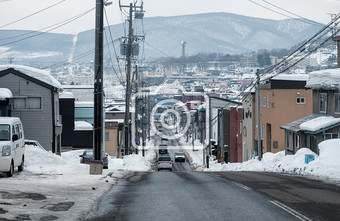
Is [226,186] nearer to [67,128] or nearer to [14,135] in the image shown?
[14,135]

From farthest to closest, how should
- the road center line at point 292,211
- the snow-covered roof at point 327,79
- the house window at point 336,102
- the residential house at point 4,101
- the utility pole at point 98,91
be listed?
the house window at point 336,102 → the snow-covered roof at point 327,79 → the residential house at point 4,101 → the utility pole at point 98,91 → the road center line at point 292,211

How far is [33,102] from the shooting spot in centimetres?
4078

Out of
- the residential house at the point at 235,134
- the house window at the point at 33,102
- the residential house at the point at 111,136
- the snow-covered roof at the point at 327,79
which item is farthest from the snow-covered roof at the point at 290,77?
the house window at the point at 33,102

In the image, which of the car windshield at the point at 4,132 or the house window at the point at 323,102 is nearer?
the car windshield at the point at 4,132

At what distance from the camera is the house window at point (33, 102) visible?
40.8 m

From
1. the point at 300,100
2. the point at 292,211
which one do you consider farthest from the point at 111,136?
the point at 292,211

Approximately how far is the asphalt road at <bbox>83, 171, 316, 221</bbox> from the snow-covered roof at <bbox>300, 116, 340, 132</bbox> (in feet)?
71.1

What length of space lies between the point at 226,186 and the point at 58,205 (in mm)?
6638

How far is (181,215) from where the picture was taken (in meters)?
10.7

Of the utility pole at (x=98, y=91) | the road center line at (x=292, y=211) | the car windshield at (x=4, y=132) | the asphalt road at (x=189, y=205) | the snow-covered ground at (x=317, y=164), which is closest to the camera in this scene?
the road center line at (x=292, y=211)

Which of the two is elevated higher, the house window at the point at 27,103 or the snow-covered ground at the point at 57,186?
the house window at the point at 27,103

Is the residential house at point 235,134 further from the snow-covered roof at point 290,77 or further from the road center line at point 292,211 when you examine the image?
the road center line at point 292,211

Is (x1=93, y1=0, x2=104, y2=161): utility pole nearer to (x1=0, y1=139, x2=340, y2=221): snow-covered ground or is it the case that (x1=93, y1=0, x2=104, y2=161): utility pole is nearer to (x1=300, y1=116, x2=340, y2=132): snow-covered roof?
(x1=0, y1=139, x2=340, y2=221): snow-covered ground

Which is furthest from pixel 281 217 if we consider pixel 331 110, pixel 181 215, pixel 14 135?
pixel 331 110
